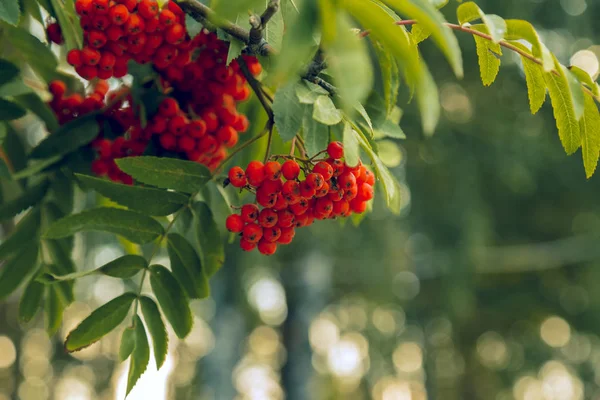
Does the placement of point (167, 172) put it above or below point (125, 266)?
above

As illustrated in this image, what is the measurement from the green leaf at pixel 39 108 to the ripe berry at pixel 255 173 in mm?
528

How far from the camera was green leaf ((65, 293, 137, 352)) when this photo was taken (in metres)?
0.99

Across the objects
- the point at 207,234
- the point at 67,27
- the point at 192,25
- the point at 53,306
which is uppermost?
the point at 192,25

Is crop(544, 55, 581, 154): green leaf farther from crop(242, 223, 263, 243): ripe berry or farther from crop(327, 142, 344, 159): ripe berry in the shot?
crop(242, 223, 263, 243): ripe berry

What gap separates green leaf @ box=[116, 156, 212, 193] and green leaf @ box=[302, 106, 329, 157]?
218 mm

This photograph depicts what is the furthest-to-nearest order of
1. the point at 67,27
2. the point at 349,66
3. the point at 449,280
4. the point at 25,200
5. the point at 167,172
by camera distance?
1. the point at 449,280
2. the point at 25,200
3. the point at 67,27
4. the point at 167,172
5. the point at 349,66

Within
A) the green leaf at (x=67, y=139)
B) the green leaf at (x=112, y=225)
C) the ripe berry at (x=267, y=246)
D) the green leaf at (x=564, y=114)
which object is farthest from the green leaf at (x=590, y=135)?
the green leaf at (x=67, y=139)

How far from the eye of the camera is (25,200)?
1.24 meters

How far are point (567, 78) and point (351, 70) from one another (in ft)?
1.53

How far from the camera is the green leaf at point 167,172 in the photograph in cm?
98

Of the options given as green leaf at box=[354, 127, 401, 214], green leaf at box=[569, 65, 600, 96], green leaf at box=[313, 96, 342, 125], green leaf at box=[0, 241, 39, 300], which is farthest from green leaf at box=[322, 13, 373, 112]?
green leaf at box=[0, 241, 39, 300]

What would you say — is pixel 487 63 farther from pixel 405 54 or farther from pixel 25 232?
pixel 25 232

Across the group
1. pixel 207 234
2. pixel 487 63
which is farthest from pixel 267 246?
pixel 487 63

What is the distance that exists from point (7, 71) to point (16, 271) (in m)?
0.39
